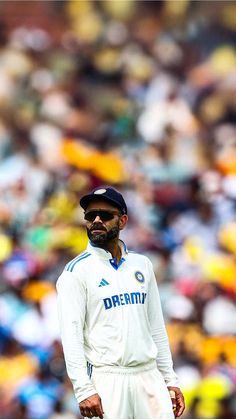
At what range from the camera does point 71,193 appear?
20.7 feet

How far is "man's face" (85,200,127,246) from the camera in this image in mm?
2936

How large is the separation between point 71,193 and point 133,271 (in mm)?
3346

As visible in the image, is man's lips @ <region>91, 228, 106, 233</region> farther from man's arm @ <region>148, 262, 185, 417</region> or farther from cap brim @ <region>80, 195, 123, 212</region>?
man's arm @ <region>148, 262, 185, 417</region>

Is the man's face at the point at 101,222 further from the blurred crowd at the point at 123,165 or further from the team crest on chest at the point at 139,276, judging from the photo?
the blurred crowd at the point at 123,165

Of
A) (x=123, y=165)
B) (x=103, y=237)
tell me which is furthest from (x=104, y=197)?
(x=123, y=165)

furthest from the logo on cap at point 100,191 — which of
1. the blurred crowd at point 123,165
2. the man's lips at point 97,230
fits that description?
the blurred crowd at point 123,165

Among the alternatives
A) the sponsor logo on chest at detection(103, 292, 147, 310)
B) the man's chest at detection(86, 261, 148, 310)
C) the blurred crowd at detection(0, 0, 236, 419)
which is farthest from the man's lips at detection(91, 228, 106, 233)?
the blurred crowd at detection(0, 0, 236, 419)

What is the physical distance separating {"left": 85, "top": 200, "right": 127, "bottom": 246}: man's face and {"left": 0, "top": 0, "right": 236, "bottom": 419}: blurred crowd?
2.74 m

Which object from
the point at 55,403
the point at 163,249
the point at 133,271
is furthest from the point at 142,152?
the point at 133,271

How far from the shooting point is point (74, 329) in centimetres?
283

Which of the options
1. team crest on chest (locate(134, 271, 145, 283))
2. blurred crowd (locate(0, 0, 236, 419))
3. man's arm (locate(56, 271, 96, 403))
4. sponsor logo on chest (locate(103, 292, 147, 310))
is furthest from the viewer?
blurred crowd (locate(0, 0, 236, 419))

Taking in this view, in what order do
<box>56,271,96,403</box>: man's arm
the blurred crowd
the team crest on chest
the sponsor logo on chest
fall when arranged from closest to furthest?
1. <box>56,271,96,403</box>: man's arm
2. the sponsor logo on chest
3. the team crest on chest
4. the blurred crowd

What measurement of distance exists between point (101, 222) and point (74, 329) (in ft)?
1.19

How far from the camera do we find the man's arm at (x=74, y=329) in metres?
2.76
